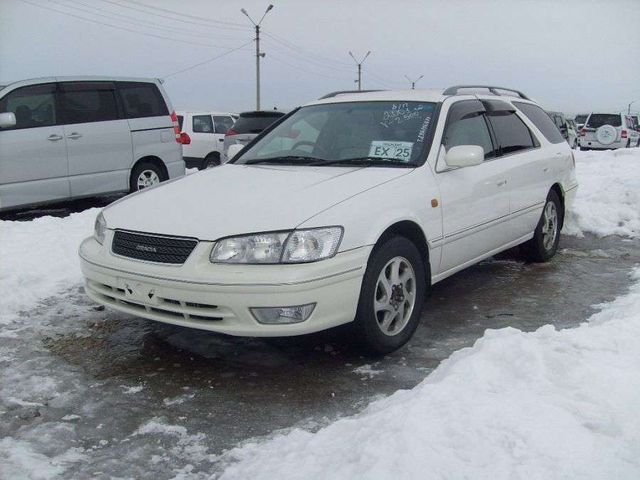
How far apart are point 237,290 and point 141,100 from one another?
690 centimetres

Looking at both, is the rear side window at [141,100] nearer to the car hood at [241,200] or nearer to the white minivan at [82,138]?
the white minivan at [82,138]

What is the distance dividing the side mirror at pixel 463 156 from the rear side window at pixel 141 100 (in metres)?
6.16

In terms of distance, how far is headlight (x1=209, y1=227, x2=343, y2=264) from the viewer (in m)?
3.35

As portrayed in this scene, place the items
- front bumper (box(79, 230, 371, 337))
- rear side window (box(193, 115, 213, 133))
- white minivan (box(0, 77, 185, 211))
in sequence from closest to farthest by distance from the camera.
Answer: front bumper (box(79, 230, 371, 337))
white minivan (box(0, 77, 185, 211))
rear side window (box(193, 115, 213, 133))

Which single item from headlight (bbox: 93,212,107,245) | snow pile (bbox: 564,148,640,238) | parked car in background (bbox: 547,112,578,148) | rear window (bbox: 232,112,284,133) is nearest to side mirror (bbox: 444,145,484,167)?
headlight (bbox: 93,212,107,245)

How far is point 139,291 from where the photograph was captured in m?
3.56

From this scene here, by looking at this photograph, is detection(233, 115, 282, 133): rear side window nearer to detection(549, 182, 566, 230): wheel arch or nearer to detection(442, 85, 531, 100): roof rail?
detection(442, 85, 531, 100): roof rail

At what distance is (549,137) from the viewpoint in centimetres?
612

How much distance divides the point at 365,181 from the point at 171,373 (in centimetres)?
158

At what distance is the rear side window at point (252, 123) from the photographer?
13.0m

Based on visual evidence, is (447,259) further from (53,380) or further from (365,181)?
(53,380)

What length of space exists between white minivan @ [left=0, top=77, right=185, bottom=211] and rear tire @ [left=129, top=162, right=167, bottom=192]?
0.01m

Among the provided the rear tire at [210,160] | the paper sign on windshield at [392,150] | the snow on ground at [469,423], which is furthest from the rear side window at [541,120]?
the rear tire at [210,160]

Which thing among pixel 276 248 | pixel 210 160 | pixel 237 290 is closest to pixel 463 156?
pixel 276 248
